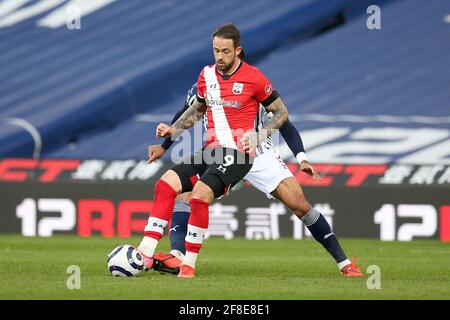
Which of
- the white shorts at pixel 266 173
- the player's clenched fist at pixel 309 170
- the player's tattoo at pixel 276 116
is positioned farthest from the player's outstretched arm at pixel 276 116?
the player's clenched fist at pixel 309 170

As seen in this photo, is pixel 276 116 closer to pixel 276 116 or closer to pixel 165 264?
pixel 276 116

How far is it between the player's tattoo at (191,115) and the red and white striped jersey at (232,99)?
0.19 metres

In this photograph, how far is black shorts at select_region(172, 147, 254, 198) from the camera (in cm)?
806

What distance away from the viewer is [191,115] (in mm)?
8578

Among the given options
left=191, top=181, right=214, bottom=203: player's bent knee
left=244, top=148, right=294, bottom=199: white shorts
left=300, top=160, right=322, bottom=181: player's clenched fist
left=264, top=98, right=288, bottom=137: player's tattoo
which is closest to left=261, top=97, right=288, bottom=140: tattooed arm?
left=264, top=98, right=288, bottom=137: player's tattoo

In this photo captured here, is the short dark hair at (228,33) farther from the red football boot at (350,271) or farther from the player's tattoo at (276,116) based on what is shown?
the red football boot at (350,271)

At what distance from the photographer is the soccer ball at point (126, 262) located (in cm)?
797

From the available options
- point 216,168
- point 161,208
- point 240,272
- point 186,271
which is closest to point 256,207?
point 240,272

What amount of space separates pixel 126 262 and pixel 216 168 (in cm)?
100

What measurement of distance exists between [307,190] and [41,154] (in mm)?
4761

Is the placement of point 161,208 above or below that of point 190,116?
below

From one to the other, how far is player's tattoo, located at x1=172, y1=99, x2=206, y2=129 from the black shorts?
0.88ft

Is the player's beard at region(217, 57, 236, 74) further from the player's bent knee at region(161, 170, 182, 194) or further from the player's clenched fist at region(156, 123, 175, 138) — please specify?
the player's bent knee at region(161, 170, 182, 194)

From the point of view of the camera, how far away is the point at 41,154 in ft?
54.7
